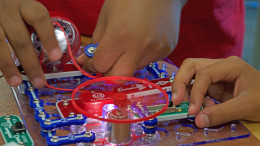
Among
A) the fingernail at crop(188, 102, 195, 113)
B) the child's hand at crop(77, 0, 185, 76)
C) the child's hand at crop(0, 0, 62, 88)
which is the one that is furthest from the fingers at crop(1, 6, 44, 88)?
the fingernail at crop(188, 102, 195, 113)

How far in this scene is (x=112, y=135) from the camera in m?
0.60

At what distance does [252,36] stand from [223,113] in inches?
100

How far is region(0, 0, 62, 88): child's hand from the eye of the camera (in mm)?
743

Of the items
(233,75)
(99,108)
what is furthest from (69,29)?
(233,75)

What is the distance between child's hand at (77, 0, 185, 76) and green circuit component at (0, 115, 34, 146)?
22cm

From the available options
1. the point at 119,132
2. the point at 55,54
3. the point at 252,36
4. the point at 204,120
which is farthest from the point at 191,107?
the point at 252,36

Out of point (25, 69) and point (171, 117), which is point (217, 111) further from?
point (25, 69)

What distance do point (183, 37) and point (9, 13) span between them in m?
0.64

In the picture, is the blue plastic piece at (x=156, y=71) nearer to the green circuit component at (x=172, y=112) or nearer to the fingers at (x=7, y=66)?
the green circuit component at (x=172, y=112)

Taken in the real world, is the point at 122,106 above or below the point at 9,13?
below

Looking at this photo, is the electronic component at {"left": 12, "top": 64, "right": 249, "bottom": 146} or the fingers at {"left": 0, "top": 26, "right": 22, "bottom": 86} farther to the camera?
the fingers at {"left": 0, "top": 26, "right": 22, "bottom": 86}

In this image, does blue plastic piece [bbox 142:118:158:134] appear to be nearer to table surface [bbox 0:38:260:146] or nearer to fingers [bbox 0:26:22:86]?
table surface [bbox 0:38:260:146]

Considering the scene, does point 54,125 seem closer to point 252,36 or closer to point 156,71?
point 156,71

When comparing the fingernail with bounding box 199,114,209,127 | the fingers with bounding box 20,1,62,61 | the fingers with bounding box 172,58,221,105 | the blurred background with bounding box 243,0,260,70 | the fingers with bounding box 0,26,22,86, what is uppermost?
the fingers with bounding box 20,1,62,61
